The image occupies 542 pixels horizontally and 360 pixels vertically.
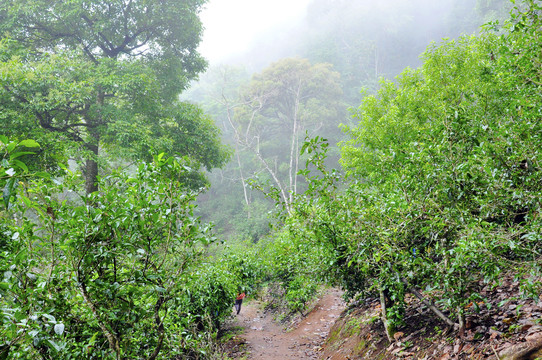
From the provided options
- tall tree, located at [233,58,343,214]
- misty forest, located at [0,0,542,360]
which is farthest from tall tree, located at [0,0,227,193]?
Answer: tall tree, located at [233,58,343,214]

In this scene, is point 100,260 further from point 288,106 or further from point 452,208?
point 288,106

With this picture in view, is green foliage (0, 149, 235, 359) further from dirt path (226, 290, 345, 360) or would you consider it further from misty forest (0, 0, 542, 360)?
dirt path (226, 290, 345, 360)

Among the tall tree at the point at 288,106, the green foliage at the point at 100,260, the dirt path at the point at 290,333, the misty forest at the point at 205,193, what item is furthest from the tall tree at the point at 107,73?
the tall tree at the point at 288,106

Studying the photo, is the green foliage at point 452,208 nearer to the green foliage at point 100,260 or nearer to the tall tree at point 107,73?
the green foliage at point 100,260

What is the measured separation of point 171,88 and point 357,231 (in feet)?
42.3

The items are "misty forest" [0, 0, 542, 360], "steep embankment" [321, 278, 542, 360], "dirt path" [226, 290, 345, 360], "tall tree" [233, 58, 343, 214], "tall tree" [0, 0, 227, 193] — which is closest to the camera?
"misty forest" [0, 0, 542, 360]

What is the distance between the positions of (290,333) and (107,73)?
1113 cm

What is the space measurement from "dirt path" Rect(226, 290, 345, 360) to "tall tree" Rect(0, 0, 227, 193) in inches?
261

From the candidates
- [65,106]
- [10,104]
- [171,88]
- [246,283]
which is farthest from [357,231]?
[171,88]

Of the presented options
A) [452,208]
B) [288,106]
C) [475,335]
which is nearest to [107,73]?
[452,208]

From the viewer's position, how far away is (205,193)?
18.5 feet

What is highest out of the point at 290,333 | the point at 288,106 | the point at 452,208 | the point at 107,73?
the point at 288,106

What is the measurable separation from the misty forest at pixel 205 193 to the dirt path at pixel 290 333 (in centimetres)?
59

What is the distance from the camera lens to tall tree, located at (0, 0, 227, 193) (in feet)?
31.7
